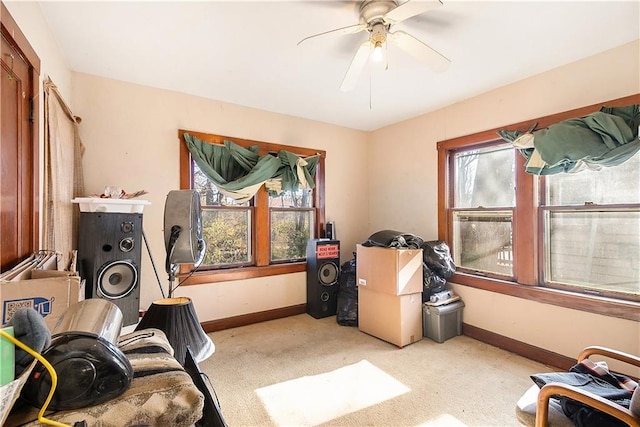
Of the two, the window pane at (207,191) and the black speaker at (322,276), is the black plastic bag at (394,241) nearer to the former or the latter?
the black speaker at (322,276)

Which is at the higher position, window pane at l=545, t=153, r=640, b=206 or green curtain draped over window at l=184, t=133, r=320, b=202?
green curtain draped over window at l=184, t=133, r=320, b=202

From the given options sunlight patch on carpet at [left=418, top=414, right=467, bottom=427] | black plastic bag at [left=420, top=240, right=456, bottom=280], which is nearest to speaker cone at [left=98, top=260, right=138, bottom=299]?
sunlight patch on carpet at [left=418, top=414, right=467, bottom=427]

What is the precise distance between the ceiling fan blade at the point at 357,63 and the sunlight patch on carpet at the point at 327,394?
227 cm

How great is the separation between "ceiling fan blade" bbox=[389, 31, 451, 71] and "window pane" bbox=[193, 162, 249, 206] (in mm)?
2307

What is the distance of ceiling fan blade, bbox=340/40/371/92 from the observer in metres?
1.90

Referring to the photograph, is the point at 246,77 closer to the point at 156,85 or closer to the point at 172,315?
the point at 156,85

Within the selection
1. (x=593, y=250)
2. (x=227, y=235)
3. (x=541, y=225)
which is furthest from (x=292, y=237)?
(x=593, y=250)

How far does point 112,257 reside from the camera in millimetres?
2234

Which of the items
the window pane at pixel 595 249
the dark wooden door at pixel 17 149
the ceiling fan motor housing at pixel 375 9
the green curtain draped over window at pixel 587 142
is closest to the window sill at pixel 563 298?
the window pane at pixel 595 249

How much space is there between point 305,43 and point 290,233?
226cm

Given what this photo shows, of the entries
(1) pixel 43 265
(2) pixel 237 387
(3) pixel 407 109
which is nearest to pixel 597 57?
(3) pixel 407 109

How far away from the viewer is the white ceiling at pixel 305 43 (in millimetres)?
1835

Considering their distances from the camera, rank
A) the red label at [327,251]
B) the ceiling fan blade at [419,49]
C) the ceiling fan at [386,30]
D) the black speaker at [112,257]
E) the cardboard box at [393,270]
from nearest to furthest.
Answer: the ceiling fan at [386,30] < the ceiling fan blade at [419,49] < the black speaker at [112,257] < the cardboard box at [393,270] < the red label at [327,251]

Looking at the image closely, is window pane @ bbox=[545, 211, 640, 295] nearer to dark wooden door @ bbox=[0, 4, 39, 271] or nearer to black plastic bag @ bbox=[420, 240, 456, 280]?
black plastic bag @ bbox=[420, 240, 456, 280]
